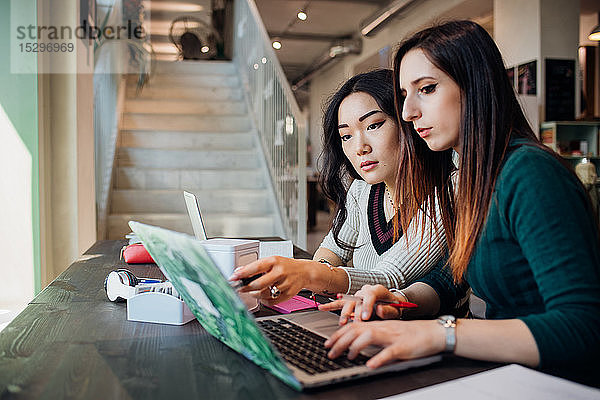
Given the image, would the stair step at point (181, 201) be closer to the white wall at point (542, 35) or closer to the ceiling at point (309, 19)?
the white wall at point (542, 35)

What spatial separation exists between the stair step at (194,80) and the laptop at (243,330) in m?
5.69

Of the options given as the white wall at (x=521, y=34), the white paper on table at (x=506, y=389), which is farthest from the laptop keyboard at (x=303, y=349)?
the white wall at (x=521, y=34)

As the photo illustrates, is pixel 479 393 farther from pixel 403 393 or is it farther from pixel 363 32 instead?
pixel 363 32

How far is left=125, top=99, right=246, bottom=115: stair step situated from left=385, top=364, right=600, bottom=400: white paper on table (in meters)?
5.39

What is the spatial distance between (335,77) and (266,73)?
8.34 m

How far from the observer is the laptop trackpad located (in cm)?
86

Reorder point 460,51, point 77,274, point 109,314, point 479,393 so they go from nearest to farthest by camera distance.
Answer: point 479,393 → point 460,51 → point 109,314 → point 77,274

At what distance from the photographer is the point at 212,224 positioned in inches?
169

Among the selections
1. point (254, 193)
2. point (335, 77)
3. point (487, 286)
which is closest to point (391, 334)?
point (487, 286)

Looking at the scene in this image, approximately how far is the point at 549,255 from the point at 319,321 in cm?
39

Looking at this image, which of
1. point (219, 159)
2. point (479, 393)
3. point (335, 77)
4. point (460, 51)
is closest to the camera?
point (479, 393)

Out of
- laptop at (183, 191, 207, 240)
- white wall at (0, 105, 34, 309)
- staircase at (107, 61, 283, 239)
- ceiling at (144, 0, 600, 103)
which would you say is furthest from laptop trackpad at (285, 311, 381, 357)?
ceiling at (144, 0, 600, 103)

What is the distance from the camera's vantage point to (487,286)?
90 centimetres

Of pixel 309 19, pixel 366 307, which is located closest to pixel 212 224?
pixel 366 307
